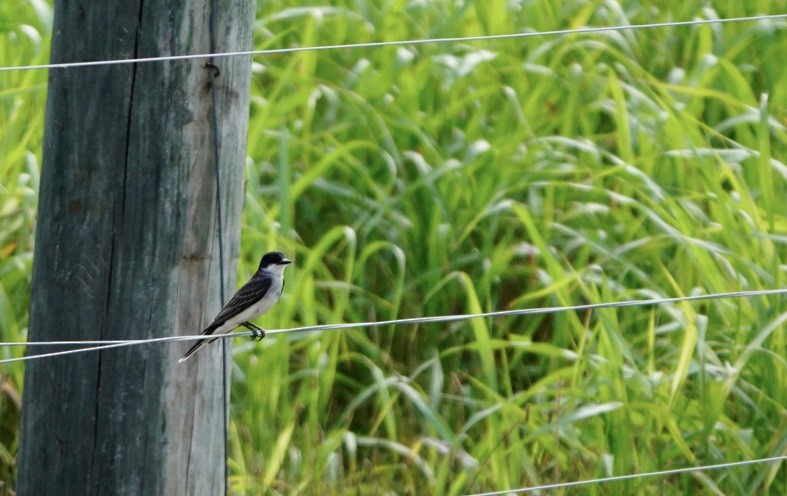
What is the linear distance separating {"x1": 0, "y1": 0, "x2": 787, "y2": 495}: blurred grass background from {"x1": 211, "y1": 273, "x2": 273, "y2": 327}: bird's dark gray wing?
0.66m

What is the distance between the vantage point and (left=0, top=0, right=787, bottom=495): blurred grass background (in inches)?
144

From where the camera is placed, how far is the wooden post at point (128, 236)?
8.11 ft

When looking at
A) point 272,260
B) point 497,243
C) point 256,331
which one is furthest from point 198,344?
point 497,243

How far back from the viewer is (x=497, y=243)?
4.70 m

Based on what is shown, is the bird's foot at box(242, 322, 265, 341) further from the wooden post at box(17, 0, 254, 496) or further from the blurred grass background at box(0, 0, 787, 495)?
the blurred grass background at box(0, 0, 787, 495)

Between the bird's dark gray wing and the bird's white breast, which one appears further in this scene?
the bird's white breast

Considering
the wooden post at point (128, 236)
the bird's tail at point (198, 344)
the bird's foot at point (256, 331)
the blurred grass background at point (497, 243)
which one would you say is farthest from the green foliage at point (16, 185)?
the bird's tail at point (198, 344)

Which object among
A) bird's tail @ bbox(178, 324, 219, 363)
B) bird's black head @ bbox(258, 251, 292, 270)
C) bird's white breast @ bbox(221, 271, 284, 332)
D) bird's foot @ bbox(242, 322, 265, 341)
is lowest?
bird's tail @ bbox(178, 324, 219, 363)

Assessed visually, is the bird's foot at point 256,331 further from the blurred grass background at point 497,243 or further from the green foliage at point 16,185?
the green foliage at point 16,185

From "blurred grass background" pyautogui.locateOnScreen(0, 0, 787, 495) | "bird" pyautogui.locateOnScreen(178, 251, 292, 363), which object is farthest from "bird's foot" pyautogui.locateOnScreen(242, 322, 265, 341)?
"blurred grass background" pyautogui.locateOnScreen(0, 0, 787, 495)

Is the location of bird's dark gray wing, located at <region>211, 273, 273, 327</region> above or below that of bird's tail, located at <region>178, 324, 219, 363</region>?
above

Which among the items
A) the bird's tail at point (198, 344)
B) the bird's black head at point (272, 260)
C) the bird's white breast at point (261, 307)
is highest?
the bird's black head at point (272, 260)

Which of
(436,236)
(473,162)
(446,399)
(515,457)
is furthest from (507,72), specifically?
(515,457)

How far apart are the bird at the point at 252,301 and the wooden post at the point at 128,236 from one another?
32mm
